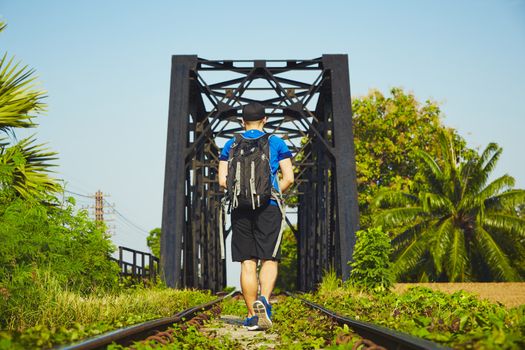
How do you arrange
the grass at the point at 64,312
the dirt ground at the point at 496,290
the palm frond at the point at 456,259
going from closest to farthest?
the grass at the point at 64,312 → the dirt ground at the point at 496,290 → the palm frond at the point at 456,259

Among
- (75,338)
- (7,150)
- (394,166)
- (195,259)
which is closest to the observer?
(75,338)

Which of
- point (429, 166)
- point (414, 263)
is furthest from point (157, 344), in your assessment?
point (429, 166)

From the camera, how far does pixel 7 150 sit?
11555 millimetres

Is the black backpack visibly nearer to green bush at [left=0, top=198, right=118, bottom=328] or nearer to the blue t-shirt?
the blue t-shirt

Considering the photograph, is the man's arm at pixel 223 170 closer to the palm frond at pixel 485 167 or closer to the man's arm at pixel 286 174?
the man's arm at pixel 286 174

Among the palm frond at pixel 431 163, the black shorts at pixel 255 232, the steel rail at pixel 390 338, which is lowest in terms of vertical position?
the steel rail at pixel 390 338

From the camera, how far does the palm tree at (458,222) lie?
32344 mm

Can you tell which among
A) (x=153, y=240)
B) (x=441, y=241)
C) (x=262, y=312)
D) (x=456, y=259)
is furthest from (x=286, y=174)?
(x=153, y=240)

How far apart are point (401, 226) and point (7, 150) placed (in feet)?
90.9

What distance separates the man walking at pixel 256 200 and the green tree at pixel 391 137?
32.9 metres

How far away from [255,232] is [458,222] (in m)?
29.4

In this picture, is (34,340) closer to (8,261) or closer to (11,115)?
(8,261)

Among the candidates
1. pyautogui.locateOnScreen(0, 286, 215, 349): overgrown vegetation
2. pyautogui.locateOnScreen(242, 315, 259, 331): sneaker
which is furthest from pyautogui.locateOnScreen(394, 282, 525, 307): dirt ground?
pyautogui.locateOnScreen(0, 286, 215, 349): overgrown vegetation

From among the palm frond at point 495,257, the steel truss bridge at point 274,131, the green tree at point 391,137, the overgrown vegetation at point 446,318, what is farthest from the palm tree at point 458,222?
the overgrown vegetation at point 446,318
